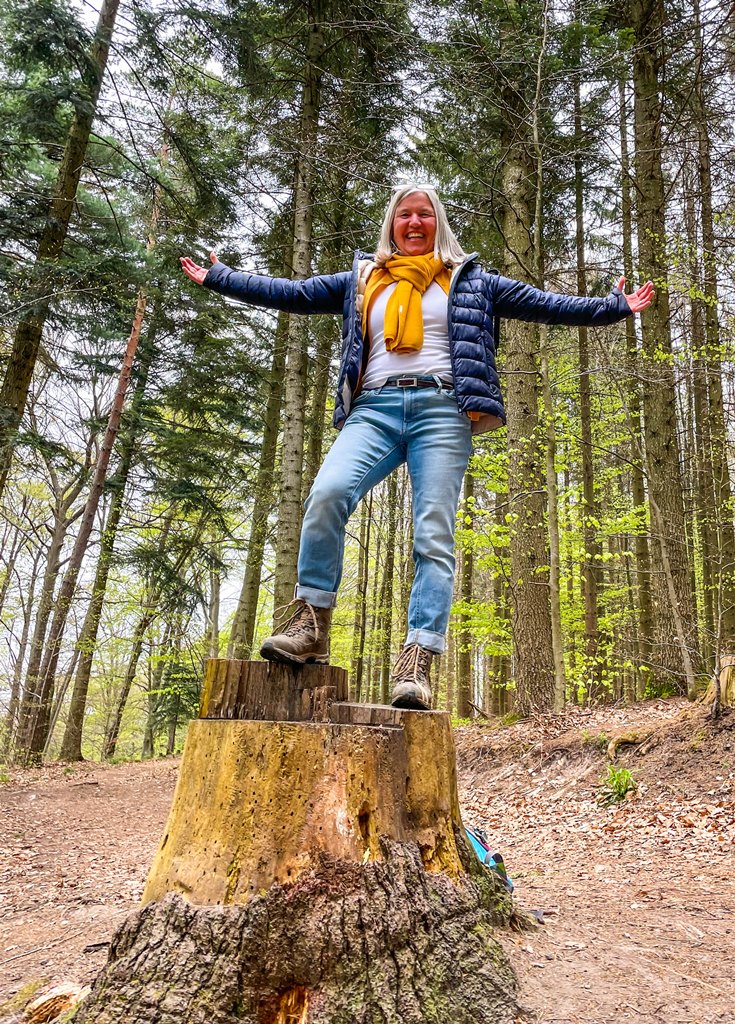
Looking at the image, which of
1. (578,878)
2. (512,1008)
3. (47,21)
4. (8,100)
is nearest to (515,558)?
(578,878)

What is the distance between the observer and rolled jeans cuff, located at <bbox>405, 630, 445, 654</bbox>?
117 inches

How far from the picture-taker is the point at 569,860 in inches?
197

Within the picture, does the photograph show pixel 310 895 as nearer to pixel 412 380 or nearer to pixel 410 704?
pixel 410 704

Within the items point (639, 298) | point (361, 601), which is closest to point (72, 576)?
point (361, 601)

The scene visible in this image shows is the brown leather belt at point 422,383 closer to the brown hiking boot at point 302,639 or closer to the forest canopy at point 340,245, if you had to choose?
the brown hiking boot at point 302,639

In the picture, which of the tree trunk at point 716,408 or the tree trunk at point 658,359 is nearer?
the tree trunk at point 658,359

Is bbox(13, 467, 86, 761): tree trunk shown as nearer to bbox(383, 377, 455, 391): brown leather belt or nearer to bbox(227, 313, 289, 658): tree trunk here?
bbox(227, 313, 289, 658): tree trunk

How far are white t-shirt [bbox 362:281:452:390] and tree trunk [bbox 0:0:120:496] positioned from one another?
5929 millimetres

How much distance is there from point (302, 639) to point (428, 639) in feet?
1.82

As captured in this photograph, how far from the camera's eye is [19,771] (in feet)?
37.6

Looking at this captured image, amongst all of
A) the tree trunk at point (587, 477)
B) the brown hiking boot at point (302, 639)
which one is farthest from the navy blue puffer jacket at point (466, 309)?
the tree trunk at point (587, 477)

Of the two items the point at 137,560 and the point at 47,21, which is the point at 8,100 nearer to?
the point at 47,21

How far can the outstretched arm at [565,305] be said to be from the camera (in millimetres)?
3252

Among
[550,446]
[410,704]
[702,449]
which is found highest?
[702,449]
